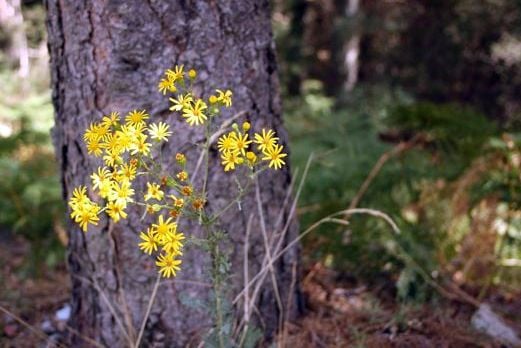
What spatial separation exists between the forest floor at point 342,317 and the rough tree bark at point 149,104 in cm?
21

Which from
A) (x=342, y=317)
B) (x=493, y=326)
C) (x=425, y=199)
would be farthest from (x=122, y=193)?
(x=425, y=199)

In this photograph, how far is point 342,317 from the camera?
2.45m

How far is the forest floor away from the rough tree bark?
0.68 ft

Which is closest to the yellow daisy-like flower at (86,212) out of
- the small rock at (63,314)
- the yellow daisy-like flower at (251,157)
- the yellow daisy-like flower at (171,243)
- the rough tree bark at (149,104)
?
the yellow daisy-like flower at (171,243)

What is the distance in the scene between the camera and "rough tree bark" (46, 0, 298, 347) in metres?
1.96

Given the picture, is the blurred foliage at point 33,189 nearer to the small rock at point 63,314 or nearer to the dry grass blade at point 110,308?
the small rock at point 63,314

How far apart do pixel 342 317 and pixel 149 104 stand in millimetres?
1116

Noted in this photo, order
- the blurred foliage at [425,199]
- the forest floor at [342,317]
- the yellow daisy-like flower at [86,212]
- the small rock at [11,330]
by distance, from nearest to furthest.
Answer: the yellow daisy-like flower at [86,212], the forest floor at [342,317], the small rock at [11,330], the blurred foliage at [425,199]

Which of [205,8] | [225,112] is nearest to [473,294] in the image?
[225,112]

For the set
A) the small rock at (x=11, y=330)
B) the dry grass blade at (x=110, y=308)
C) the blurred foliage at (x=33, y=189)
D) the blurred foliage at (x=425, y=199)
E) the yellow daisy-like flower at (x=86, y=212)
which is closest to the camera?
the yellow daisy-like flower at (x=86, y=212)

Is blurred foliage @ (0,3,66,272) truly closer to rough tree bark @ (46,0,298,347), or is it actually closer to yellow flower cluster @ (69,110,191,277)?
rough tree bark @ (46,0,298,347)

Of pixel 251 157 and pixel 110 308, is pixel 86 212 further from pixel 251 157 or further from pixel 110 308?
pixel 110 308

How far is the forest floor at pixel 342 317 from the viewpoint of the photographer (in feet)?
7.49

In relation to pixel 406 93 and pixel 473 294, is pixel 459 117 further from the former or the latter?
pixel 406 93
